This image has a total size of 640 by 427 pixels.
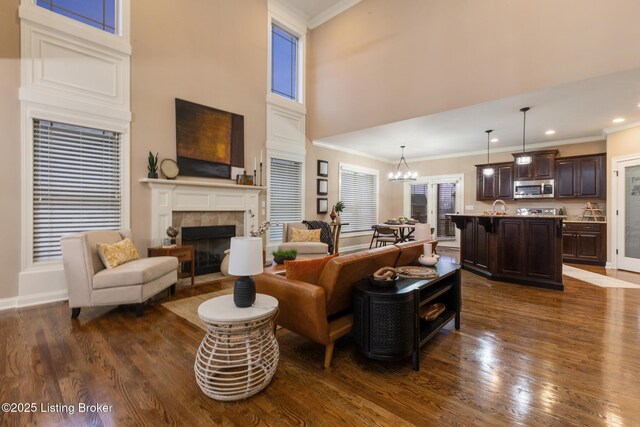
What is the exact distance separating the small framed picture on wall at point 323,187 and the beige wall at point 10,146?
5325 millimetres

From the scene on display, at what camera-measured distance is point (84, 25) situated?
386 cm

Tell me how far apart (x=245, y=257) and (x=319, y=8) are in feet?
22.6

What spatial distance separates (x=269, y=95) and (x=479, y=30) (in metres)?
4.00

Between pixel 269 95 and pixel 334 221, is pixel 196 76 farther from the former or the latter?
pixel 334 221

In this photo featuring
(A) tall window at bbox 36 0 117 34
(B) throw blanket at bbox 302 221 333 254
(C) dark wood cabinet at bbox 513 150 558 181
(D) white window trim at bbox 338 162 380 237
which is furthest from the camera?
(D) white window trim at bbox 338 162 380 237

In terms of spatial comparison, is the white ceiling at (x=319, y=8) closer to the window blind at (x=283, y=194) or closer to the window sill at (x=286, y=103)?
the window sill at (x=286, y=103)

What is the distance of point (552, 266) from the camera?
4.38m

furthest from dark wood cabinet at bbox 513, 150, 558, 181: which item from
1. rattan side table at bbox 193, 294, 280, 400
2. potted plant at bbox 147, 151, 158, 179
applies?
potted plant at bbox 147, 151, 158, 179

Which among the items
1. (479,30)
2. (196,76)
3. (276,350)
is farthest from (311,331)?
(479,30)

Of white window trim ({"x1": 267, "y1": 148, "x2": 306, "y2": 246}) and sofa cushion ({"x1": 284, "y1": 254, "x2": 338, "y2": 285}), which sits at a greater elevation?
white window trim ({"x1": 267, "y1": 148, "x2": 306, "y2": 246})

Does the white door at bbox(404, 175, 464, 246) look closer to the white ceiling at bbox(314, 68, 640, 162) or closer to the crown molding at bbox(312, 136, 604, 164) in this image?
the crown molding at bbox(312, 136, 604, 164)

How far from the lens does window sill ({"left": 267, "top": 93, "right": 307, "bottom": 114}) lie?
6.19 meters

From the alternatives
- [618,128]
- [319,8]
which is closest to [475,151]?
[618,128]

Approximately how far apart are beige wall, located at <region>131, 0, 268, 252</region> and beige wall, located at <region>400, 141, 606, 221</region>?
5.46 metres
